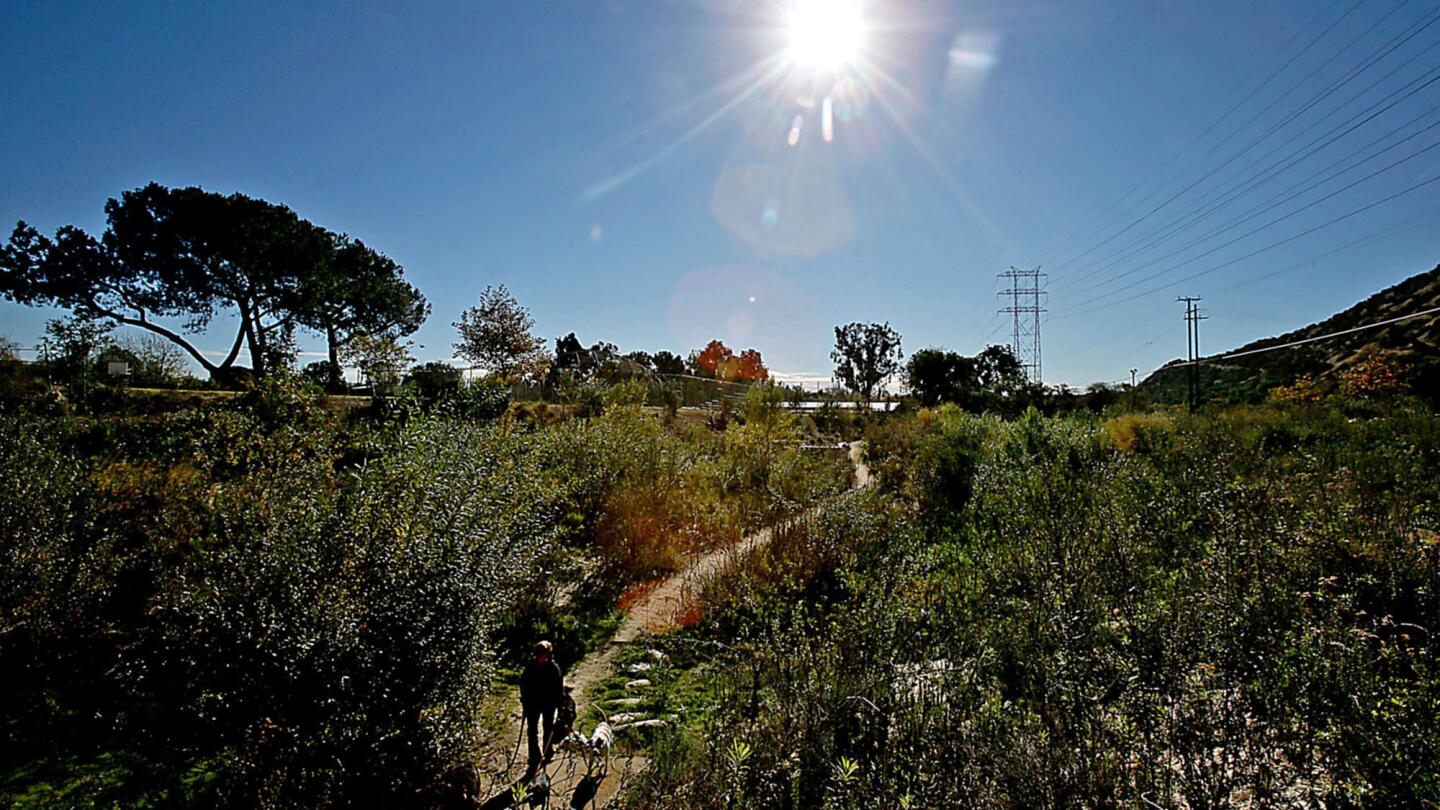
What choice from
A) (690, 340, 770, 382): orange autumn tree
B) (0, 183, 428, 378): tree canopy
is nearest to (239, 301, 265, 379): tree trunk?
(0, 183, 428, 378): tree canopy

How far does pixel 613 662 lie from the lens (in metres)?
4.71

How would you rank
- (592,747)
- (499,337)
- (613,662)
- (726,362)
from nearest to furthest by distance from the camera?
(592,747) → (613,662) → (499,337) → (726,362)

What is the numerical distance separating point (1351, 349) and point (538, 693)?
3936 cm

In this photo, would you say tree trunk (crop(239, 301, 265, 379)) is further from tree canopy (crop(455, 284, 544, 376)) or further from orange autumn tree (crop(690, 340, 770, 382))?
orange autumn tree (crop(690, 340, 770, 382))

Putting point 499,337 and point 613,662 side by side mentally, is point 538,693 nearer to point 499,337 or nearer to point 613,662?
point 613,662

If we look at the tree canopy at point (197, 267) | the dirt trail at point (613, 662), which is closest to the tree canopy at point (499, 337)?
the tree canopy at point (197, 267)

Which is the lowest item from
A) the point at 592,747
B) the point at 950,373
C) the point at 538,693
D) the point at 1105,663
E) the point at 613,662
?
the point at 613,662

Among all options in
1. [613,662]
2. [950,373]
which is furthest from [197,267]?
[950,373]

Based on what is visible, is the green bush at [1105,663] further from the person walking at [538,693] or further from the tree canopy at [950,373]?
the tree canopy at [950,373]

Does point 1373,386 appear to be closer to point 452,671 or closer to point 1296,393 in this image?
point 1296,393

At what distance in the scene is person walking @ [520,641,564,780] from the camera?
2.74 meters

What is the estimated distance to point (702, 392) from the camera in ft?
89.4

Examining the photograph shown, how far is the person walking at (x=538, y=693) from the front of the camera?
2.74 m

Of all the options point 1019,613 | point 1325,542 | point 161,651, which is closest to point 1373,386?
point 1325,542
